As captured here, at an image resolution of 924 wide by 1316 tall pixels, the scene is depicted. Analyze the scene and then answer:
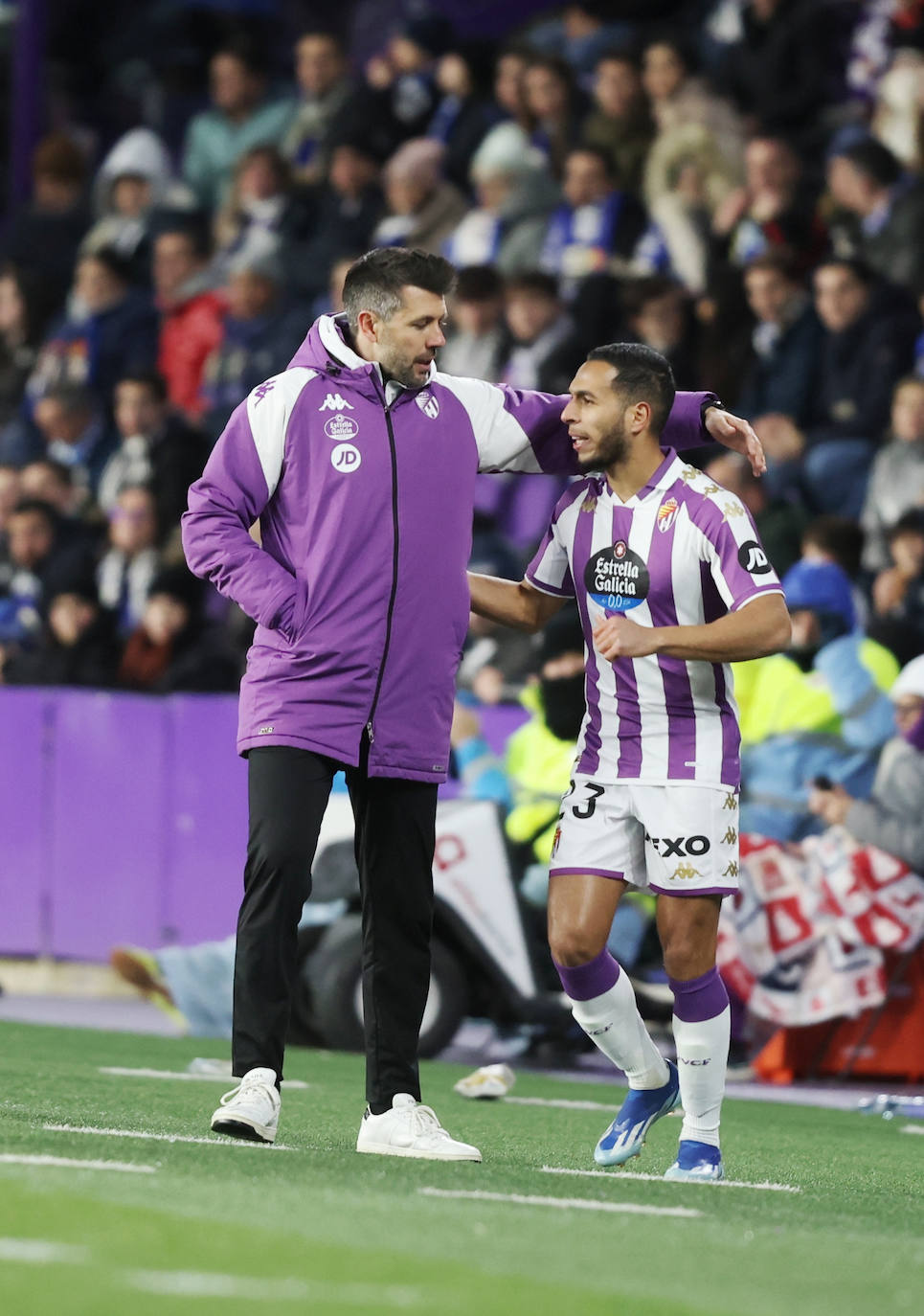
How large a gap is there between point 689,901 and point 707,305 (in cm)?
785

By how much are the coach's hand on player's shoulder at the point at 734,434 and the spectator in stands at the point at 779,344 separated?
6.77m

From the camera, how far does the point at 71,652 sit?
1465 cm

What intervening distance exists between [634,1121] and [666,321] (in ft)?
25.2

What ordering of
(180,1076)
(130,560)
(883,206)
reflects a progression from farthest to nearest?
(130,560) < (883,206) < (180,1076)

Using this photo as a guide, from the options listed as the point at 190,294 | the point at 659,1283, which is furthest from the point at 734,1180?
the point at 190,294

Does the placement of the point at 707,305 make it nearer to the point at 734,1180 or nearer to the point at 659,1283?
the point at 734,1180

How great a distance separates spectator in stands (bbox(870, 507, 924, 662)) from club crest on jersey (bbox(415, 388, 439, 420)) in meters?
5.49

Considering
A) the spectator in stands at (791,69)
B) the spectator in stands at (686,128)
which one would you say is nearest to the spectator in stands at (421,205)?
the spectator in stands at (686,128)

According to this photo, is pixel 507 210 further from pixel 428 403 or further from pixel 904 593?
pixel 428 403

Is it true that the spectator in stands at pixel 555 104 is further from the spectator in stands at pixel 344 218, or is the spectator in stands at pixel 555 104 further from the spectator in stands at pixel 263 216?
the spectator in stands at pixel 263 216

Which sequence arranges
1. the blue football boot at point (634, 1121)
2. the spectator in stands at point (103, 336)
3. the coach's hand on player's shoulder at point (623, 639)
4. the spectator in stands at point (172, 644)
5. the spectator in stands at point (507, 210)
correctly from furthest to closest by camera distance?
the spectator in stands at point (103, 336)
the spectator in stands at point (507, 210)
the spectator in stands at point (172, 644)
the blue football boot at point (634, 1121)
the coach's hand on player's shoulder at point (623, 639)

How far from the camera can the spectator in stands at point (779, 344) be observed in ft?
44.2

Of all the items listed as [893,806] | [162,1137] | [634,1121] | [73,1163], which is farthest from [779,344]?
[73,1163]

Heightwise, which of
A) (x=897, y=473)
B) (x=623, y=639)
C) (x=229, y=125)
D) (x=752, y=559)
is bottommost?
(x=623, y=639)
